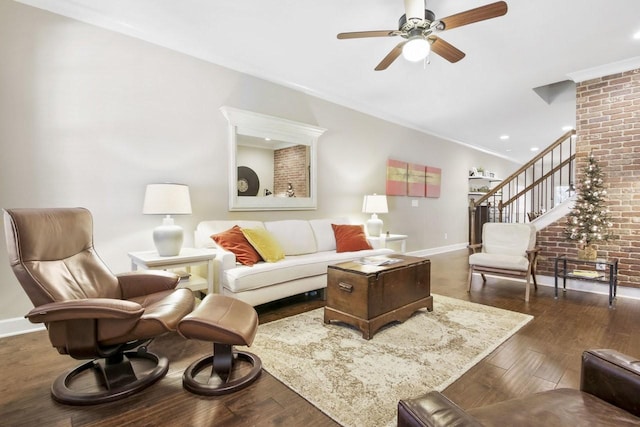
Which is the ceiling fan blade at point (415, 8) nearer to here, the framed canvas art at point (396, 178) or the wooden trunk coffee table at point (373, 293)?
the wooden trunk coffee table at point (373, 293)

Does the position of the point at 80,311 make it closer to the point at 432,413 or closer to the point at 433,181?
the point at 432,413

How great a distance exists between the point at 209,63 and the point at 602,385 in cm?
Result: 402

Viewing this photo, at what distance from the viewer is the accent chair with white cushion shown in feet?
11.6

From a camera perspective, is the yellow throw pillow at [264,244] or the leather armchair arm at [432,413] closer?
the leather armchair arm at [432,413]

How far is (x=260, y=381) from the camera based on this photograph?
6.12 ft

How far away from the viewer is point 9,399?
1693 mm

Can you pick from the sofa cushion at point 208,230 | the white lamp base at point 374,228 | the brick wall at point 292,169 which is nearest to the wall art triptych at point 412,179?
the white lamp base at point 374,228

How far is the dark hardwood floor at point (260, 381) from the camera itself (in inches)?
61.0

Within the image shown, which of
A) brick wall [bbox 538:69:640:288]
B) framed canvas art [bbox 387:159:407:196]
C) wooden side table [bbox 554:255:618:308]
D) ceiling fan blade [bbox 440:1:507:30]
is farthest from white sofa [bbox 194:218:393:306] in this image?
brick wall [bbox 538:69:640:288]

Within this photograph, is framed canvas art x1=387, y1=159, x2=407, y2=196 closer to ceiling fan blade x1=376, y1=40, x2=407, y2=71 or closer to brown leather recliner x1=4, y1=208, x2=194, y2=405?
ceiling fan blade x1=376, y1=40, x2=407, y2=71

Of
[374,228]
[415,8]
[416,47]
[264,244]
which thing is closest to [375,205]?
[374,228]

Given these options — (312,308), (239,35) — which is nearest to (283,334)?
(312,308)

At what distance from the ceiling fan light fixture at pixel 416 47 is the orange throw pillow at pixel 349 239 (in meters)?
2.26

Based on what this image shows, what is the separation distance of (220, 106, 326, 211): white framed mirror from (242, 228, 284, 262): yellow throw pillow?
678mm
